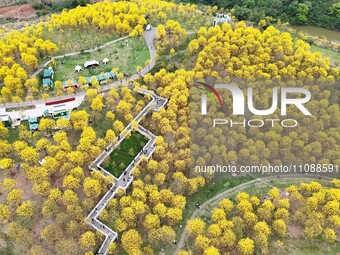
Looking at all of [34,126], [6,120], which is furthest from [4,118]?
[34,126]

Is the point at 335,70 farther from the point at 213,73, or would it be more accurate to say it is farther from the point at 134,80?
the point at 134,80

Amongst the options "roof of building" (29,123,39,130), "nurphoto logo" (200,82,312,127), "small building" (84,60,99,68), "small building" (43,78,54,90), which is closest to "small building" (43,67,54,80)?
"small building" (43,78,54,90)

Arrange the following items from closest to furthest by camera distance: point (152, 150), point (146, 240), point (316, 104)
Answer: point (146, 240) → point (152, 150) → point (316, 104)

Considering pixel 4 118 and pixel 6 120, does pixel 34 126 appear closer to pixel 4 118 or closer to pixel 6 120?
pixel 6 120

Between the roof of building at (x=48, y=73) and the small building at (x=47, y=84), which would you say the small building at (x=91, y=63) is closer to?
the roof of building at (x=48, y=73)

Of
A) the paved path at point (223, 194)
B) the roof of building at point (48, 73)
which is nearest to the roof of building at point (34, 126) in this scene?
the roof of building at point (48, 73)

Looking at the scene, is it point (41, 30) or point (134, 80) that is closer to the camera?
point (134, 80)

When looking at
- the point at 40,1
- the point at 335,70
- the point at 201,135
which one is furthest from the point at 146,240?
the point at 40,1
